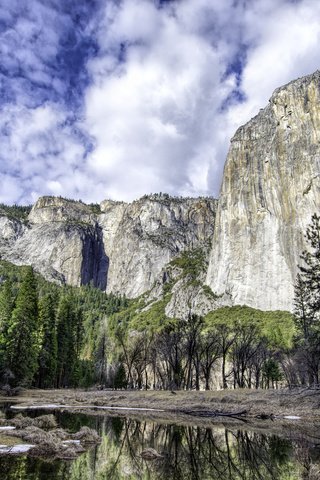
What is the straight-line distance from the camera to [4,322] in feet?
181

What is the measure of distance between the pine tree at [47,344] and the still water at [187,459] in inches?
1763

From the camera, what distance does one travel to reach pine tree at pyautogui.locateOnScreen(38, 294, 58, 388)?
6406 cm

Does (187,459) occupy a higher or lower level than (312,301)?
lower

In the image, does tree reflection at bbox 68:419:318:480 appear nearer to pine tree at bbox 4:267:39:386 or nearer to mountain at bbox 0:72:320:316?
pine tree at bbox 4:267:39:386

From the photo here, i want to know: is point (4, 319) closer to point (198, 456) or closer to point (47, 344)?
point (47, 344)

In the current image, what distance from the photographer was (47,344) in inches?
2579

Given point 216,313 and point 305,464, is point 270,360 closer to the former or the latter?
point 216,313

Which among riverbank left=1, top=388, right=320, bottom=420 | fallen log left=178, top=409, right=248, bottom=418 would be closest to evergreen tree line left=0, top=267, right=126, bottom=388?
riverbank left=1, top=388, right=320, bottom=420

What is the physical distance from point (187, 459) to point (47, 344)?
2173 inches

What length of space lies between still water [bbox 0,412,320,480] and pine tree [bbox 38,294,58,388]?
44788mm

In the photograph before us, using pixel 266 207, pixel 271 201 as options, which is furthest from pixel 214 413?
pixel 266 207

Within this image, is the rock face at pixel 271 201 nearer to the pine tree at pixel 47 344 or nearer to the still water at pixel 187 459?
the pine tree at pixel 47 344

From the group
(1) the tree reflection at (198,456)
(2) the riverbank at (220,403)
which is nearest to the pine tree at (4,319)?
(2) the riverbank at (220,403)

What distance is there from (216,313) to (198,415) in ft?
302
